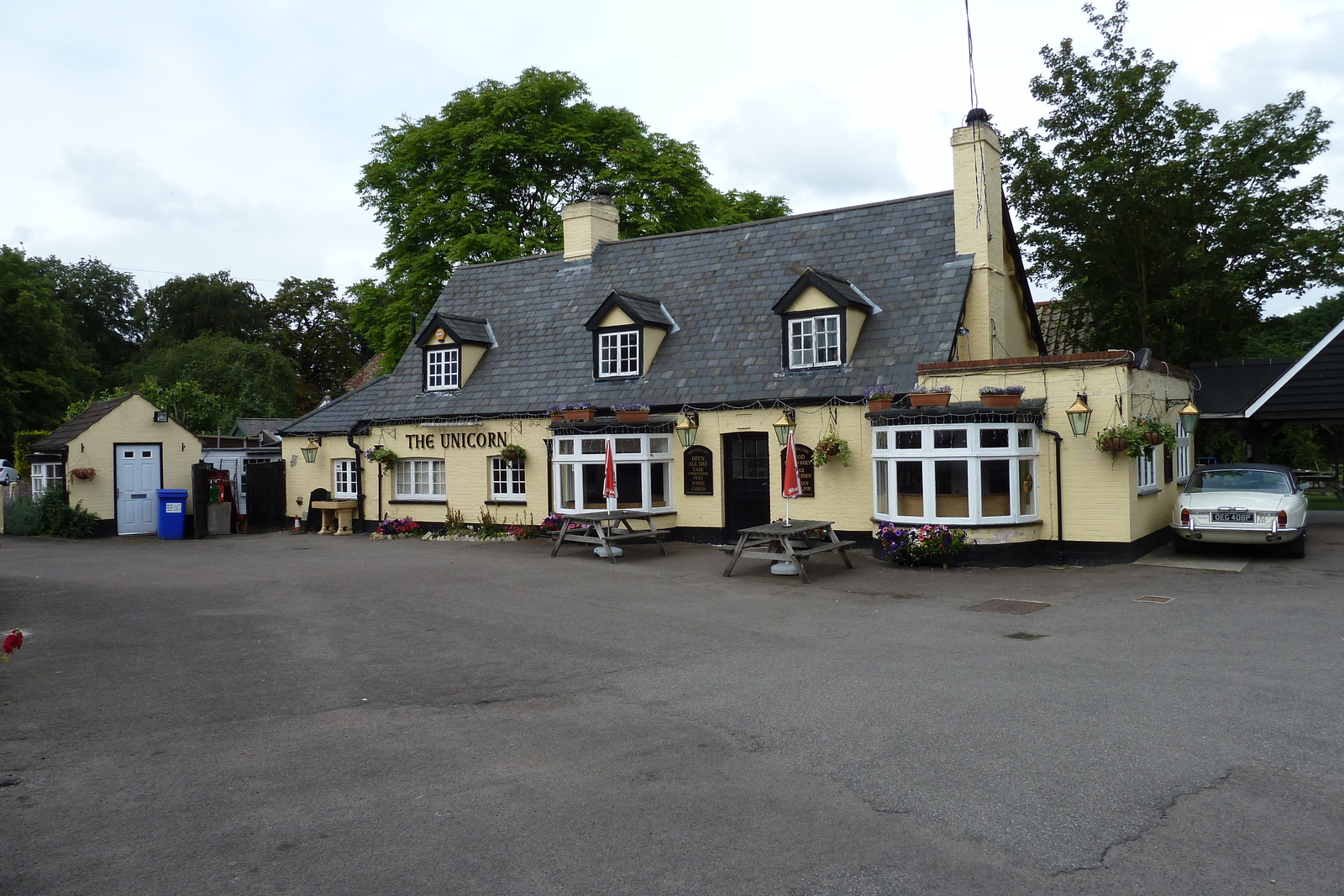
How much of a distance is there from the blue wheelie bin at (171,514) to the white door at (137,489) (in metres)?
0.57

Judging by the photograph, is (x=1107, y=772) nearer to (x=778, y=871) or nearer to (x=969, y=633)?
(x=778, y=871)

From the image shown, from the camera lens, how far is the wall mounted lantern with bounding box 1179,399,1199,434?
57.1ft

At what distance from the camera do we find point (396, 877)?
4.43 metres

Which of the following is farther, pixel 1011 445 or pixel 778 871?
pixel 1011 445

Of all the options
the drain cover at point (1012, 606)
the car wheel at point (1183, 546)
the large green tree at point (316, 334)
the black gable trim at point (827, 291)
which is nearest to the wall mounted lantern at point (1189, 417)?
the car wheel at point (1183, 546)

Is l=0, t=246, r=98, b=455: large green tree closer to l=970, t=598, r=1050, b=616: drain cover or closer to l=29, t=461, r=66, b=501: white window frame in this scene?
l=29, t=461, r=66, b=501: white window frame

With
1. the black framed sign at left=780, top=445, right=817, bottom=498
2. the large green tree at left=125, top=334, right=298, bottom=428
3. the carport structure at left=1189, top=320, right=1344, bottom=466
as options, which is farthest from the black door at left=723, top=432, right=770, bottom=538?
the large green tree at left=125, top=334, right=298, bottom=428

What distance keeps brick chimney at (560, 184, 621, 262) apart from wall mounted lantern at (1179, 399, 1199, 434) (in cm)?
1375

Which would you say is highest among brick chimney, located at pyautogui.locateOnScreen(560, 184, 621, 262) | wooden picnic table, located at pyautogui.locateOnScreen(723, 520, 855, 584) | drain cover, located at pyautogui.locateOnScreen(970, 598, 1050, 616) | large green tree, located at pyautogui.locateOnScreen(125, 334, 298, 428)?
brick chimney, located at pyautogui.locateOnScreen(560, 184, 621, 262)

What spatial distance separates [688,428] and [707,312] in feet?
10.9

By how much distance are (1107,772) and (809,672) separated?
3.08 meters

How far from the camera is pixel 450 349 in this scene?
22.8 meters

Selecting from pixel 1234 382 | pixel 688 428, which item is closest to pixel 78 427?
pixel 688 428

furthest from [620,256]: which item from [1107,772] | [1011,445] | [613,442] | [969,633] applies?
[1107,772]
